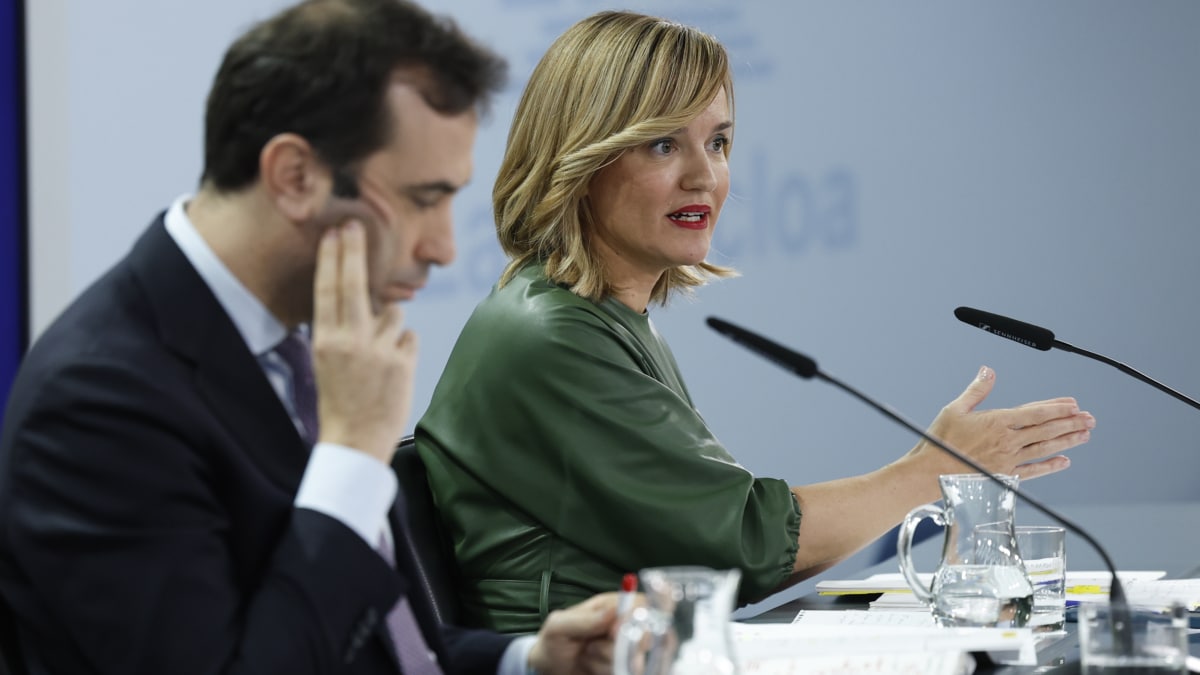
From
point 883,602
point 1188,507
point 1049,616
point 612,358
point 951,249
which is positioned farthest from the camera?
point 951,249

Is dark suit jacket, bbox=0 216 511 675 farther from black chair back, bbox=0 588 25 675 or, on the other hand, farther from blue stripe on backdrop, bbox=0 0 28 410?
blue stripe on backdrop, bbox=0 0 28 410

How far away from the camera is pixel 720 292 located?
4.19m

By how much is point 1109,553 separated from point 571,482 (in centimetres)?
100

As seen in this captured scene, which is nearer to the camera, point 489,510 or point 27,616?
point 27,616

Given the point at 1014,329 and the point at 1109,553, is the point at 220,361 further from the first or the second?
the point at 1109,553

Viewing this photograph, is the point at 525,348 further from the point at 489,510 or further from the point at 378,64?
the point at 378,64

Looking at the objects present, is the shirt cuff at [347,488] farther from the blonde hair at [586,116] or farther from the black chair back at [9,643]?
the blonde hair at [586,116]

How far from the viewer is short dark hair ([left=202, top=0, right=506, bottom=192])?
4.01 ft

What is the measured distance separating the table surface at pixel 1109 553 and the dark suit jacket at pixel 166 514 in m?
0.68

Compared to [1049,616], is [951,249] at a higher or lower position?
higher

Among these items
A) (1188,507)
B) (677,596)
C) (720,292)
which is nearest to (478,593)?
(677,596)

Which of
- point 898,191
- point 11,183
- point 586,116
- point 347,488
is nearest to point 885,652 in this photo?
point 347,488

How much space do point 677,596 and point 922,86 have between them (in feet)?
11.0

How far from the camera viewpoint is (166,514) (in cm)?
111
